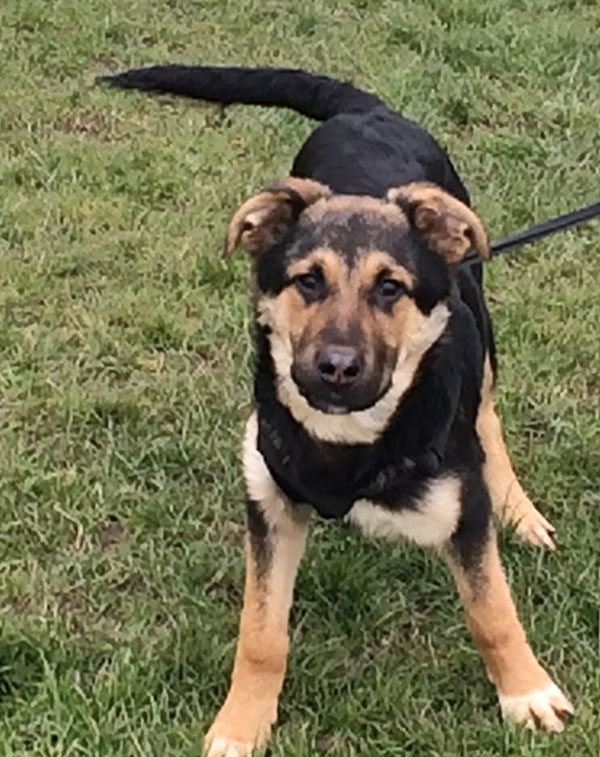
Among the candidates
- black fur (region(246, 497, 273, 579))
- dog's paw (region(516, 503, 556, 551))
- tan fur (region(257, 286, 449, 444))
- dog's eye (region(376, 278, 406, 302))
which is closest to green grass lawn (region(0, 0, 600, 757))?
dog's paw (region(516, 503, 556, 551))

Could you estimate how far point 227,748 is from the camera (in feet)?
11.7

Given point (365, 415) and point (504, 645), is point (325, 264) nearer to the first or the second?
point (365, 415)

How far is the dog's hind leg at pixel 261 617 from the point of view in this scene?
11.7 feet

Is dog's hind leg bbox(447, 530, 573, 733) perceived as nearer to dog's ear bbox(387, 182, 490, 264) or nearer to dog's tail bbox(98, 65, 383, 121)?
dog's ear bbox(387, 182, 490, 264)

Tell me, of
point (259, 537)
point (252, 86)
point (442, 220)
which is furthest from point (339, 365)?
point (252, 86)

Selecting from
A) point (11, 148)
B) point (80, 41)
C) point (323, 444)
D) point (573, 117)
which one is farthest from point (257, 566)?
point (80, 41)

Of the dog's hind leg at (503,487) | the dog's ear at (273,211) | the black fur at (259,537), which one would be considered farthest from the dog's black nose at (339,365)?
the dog's hind leg at (503,487)

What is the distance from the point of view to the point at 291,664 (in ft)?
12.8

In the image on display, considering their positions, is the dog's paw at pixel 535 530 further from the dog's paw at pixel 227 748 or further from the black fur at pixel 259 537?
the dog's paw at pixel 227 748

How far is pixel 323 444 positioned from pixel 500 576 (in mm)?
582

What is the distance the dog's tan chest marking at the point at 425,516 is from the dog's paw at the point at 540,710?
1.54ft

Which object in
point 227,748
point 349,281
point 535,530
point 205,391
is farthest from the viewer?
point 205,391

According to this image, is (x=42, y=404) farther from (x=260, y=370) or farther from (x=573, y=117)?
(x=573, y=117)

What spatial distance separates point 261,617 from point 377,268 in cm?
97
